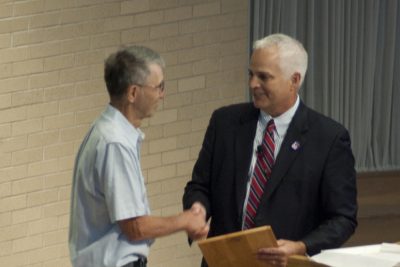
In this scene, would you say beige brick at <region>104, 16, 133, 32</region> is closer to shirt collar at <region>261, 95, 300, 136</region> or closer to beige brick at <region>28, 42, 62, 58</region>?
beige brick at <region>28, 42, 62, 58</region>

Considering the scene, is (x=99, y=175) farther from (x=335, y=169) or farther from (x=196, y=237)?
(x=335, y=169)

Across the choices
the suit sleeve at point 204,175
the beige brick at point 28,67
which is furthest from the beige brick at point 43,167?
the suit sleeve at point 204,175

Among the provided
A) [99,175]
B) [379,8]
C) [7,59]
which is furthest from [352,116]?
[99,175]

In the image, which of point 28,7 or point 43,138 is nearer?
point 28,7

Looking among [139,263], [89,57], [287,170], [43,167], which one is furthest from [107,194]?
[89,57]

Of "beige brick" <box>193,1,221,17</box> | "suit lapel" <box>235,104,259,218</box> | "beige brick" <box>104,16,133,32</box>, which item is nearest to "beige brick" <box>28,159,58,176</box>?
"beige brick" <box>104,16,133,32</box>

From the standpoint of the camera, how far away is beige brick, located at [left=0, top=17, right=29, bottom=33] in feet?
19.8

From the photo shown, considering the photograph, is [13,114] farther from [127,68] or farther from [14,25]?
[127,68]

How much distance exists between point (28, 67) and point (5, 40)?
222 mm

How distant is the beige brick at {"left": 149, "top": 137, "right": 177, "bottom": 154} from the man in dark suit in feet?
8.61

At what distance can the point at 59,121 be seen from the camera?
630cm

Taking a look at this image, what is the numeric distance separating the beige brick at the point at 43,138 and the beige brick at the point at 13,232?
0.53 metres

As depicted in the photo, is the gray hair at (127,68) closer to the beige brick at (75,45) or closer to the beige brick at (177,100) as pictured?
the beige brick at (75,45)

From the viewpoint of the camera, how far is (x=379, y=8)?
26.9 feet
